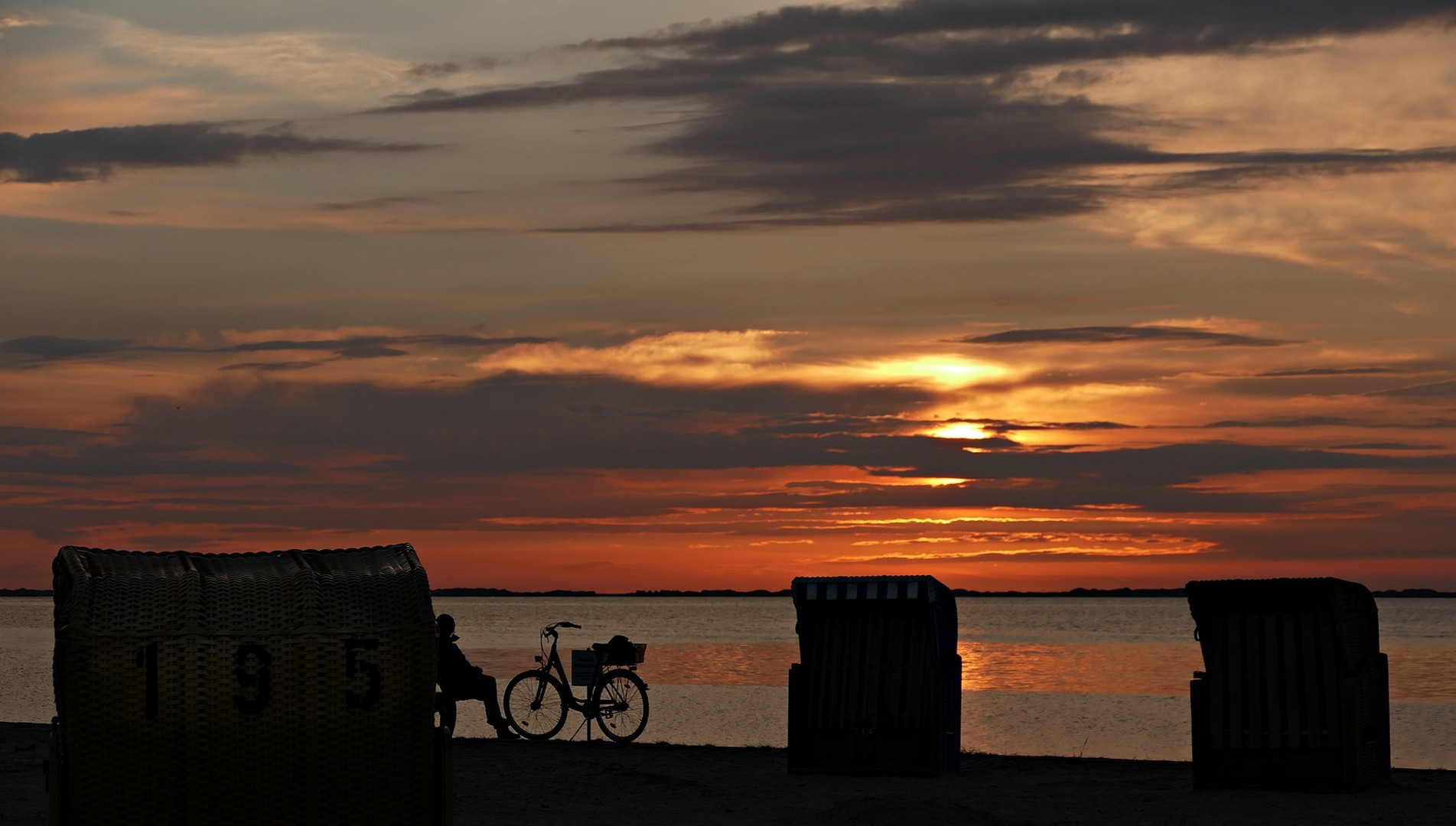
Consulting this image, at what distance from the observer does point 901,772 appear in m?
16.9

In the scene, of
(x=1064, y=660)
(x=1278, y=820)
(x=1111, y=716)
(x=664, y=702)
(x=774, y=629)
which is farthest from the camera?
(x=774, y=629)

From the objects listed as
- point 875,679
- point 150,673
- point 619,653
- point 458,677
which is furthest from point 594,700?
point 150,673

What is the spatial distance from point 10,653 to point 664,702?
42758 millimetres

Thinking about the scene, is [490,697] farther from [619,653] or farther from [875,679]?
[875,679]

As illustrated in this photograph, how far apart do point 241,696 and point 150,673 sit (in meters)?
0.45

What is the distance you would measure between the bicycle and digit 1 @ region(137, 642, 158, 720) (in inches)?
513

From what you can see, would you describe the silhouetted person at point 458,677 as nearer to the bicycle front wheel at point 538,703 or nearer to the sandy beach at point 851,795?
Answer: the sandy beach at point 851,795

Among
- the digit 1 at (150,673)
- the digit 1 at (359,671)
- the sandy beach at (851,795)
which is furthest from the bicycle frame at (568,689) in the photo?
the digit 1 at (150,673)

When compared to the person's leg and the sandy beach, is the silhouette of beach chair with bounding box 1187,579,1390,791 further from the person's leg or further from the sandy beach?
the person's leg

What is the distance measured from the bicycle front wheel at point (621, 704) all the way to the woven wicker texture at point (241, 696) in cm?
1294

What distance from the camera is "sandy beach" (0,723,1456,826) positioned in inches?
550

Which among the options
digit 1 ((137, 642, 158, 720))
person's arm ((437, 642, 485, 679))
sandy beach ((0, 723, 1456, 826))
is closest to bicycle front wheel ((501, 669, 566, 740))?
person's arm ((437, 642, 485, 679))

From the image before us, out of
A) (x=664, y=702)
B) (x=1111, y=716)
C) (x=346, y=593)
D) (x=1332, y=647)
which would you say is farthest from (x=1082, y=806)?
(x=664, y=702)

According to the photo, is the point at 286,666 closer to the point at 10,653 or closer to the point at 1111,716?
the point at 1111,716
